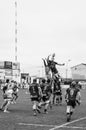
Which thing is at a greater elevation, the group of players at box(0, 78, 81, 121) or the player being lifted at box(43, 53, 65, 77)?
the player being lifted at box(43, 53, 65, 77)

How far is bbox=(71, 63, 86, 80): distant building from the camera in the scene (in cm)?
13425

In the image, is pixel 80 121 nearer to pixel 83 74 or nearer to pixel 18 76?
pixel 18 76

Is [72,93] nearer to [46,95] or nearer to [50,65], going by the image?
[46,95]

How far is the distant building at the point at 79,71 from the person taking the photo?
13425 centimetres

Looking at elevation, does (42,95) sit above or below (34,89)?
below

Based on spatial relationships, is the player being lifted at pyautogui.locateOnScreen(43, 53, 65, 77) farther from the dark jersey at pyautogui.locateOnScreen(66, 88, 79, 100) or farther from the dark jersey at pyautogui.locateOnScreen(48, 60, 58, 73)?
the dark jersey at pyautogui.locateOnScreen(66, 88, 79, 100)

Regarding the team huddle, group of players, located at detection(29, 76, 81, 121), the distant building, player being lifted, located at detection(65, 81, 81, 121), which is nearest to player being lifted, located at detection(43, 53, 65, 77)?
the team huddle

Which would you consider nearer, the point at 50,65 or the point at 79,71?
the point at 50,65

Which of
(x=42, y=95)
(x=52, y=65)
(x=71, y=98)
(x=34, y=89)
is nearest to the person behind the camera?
(x=71, y=98)

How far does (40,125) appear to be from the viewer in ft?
43.9

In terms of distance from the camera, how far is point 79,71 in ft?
450

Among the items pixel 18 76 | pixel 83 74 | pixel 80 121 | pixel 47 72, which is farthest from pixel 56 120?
pixel 83 74

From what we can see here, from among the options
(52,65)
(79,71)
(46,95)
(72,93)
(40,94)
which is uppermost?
(79,71)

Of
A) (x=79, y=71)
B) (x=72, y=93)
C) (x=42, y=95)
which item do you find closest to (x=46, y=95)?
(x=42, y=95)
